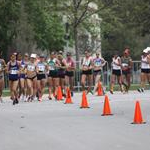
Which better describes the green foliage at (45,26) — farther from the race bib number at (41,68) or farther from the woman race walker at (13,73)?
the woman race walker at (13,73)

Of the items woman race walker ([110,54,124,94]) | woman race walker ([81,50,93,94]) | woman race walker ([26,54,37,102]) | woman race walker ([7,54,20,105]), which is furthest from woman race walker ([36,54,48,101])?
woman race walker ([110,54,124,94])

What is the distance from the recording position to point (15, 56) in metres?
23.2

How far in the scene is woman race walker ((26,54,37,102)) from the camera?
79.1 feet

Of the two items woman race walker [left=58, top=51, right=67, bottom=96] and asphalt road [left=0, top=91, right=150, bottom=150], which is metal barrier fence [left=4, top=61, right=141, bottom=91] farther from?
asphalt road [left=0, top=91, right=150, bottom=150]

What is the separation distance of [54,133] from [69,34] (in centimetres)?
3868

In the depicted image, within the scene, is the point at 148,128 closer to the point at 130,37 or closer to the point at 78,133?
the point at 78,133

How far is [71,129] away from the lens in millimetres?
14031

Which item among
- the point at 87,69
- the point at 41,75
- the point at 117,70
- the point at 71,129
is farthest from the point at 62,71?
the point at 71,129

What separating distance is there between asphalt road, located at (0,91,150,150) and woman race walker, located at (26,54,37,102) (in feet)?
12.9

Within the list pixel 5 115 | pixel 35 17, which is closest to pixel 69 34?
pixel 35 17

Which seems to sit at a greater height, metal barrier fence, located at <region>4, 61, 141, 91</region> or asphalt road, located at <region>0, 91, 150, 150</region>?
metal barrier fence, located at <region>4, 61, 141, 91</region>

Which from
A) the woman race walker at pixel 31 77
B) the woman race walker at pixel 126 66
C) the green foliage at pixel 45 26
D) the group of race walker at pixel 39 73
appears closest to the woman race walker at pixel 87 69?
the group of race walker at pixel 39 73

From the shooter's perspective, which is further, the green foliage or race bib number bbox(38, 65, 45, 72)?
the green foliage

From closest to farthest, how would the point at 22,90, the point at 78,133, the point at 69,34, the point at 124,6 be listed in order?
the point at 78,133 < the point at 22,90 < the point at 124,6 < the point at 69,34
